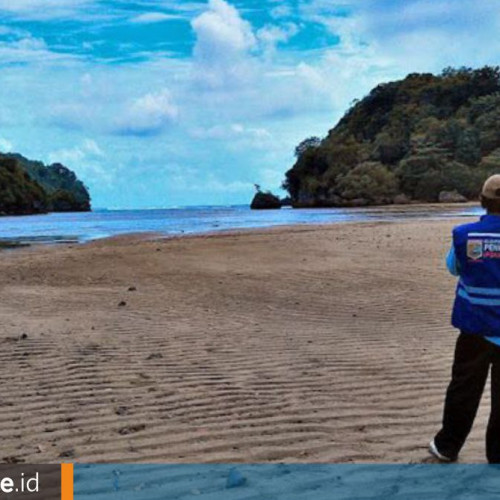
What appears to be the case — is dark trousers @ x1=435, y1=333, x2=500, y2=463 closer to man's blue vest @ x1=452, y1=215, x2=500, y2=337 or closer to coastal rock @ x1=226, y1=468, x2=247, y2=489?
man's blue vest @ x1=452, y1=215, x2=500, y2=337

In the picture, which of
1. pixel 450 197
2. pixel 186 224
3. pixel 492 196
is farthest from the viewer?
pixel 450 197

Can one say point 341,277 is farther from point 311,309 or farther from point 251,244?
point 251,244

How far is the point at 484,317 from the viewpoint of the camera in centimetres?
379

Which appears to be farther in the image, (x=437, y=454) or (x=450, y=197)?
(x=450, y=197)

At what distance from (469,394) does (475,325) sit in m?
0.49

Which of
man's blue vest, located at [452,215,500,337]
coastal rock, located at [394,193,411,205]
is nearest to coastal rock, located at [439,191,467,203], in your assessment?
coastal rock, located at [394,193,411,205]

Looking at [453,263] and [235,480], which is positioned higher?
[453,263]

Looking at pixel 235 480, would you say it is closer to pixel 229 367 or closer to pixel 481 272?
pixel 481 272

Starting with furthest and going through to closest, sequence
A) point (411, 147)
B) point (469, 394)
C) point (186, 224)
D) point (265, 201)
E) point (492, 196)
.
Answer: point (265, 201), point (411, 147), point (186, 224), point (469, 394), point (492, 196)

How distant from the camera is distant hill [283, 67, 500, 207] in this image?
101250 millimetres

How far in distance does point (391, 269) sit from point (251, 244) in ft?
26.8

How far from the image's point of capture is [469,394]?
4016 mm

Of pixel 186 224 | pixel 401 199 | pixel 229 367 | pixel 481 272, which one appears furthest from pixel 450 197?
pixel 481 272

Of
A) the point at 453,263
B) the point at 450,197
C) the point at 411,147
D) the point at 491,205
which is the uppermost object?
the point at 411,147
